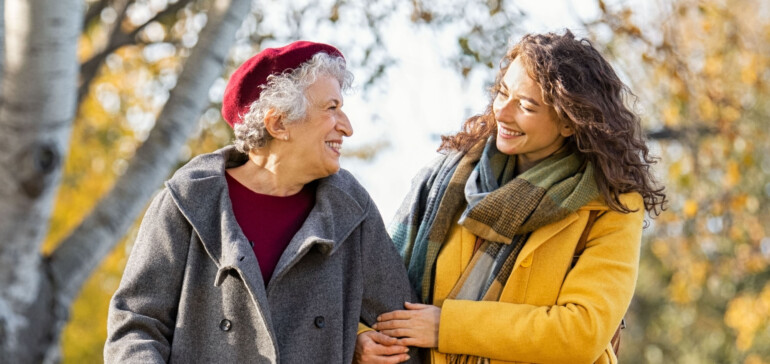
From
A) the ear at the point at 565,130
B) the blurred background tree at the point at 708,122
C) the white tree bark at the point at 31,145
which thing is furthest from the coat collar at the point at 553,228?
the blurred background tree at the point at 708,122

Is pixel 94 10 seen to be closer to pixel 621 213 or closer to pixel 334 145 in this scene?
pixel 334 145

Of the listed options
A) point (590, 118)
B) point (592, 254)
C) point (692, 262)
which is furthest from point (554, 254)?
point (692, 262)

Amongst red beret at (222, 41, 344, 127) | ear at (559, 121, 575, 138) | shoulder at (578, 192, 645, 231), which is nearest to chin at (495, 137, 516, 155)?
ear at (559, 121, 575, 138)

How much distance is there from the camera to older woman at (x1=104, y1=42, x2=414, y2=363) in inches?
117

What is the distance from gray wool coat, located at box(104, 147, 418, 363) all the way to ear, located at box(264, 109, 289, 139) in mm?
196

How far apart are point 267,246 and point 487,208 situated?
2.16 feet

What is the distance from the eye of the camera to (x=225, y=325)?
2.96 m

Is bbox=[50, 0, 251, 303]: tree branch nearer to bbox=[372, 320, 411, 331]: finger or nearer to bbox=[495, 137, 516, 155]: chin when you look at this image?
bbox=[495, 137, 516, 155]: chin

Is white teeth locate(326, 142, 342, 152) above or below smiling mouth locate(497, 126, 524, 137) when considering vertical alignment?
above

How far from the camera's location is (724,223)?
8.48 metres

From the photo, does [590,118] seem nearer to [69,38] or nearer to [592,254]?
[592,254]

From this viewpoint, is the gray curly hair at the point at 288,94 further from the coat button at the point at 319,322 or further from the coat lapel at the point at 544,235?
the coat lapel at the point at 544,235

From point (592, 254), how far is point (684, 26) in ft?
18.3

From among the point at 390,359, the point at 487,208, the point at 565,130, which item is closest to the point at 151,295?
the point at 390,359
